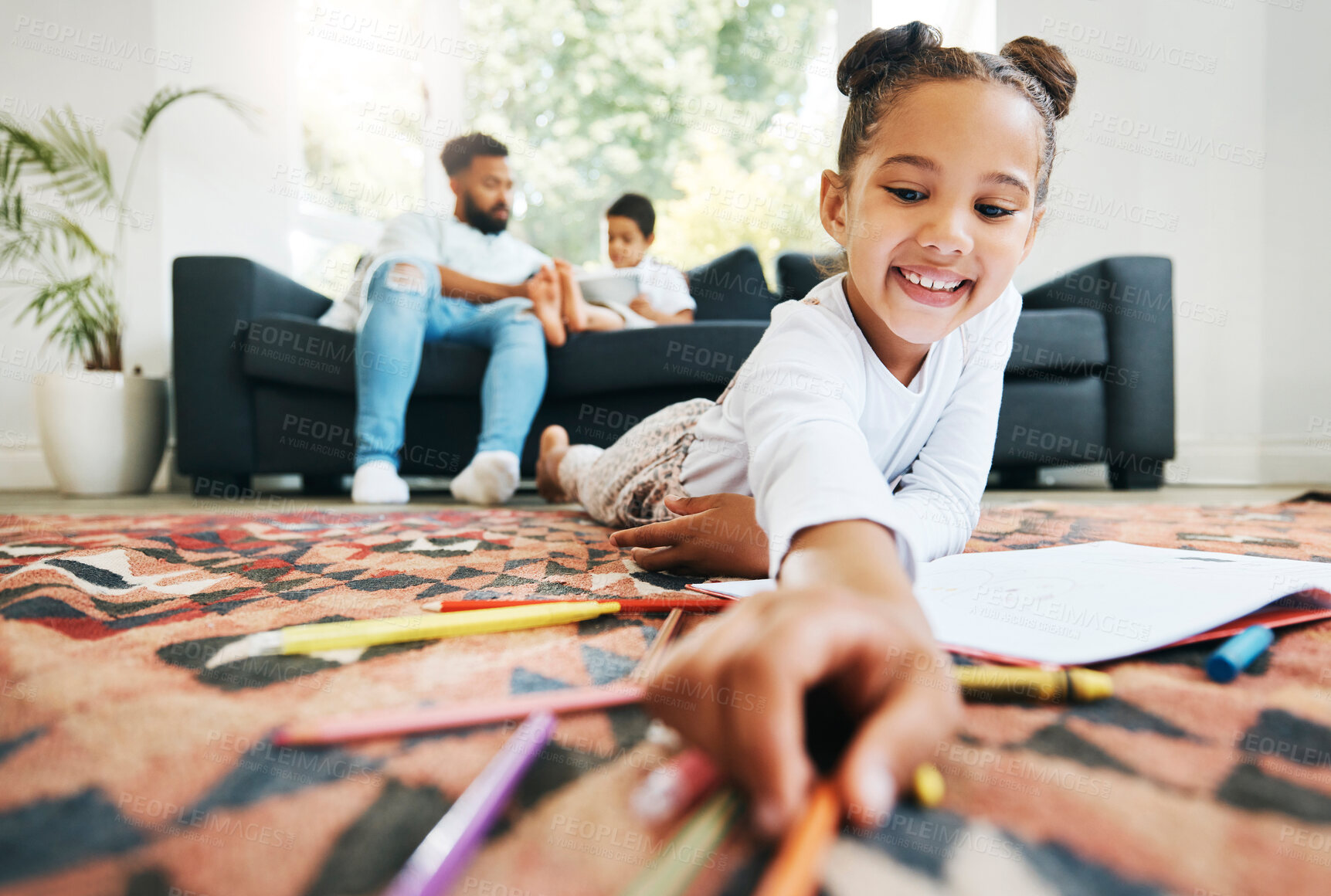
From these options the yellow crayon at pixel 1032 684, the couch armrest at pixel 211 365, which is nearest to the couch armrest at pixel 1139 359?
the yellow crayon at pixel 1032 684

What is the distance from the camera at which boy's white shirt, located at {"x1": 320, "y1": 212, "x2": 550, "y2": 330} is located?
1938 millimetres

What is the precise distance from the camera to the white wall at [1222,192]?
2.14m

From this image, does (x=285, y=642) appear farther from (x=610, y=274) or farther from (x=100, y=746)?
(x=610, y=274)

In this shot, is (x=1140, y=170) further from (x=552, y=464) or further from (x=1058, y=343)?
(x=552, y=464)

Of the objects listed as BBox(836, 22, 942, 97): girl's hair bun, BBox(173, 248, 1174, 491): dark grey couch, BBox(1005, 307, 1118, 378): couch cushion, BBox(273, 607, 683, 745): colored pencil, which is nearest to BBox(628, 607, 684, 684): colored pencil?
BBox(273, 607, 683, 745): colored pencil

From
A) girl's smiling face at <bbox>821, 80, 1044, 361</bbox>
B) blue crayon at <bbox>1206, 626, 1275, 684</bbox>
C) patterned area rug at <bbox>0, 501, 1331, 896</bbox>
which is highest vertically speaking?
girl's smiling face at <bbox>821, 80, 1044, 361</bbox>

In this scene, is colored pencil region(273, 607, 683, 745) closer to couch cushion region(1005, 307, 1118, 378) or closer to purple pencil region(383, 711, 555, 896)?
purple pencil region(383, 711, 555, 896)

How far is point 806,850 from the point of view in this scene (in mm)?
195

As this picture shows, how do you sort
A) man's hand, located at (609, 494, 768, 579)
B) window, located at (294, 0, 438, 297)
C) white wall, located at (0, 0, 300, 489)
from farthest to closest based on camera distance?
window, located at (294, 0, 438, 297), white wall, located at (0, 0, 300, 489), man's hand, located at (609, 494, 768, 579)

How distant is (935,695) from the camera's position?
0.83 feet

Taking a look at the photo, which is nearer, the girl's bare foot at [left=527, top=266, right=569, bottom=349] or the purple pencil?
the purple pencil

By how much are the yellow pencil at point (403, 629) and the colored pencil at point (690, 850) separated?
0.26 meters

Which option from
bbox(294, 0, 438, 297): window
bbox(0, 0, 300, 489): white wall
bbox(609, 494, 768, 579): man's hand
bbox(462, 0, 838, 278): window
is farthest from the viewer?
bbox(462, 0, 838, 278): window

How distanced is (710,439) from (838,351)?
25cm
